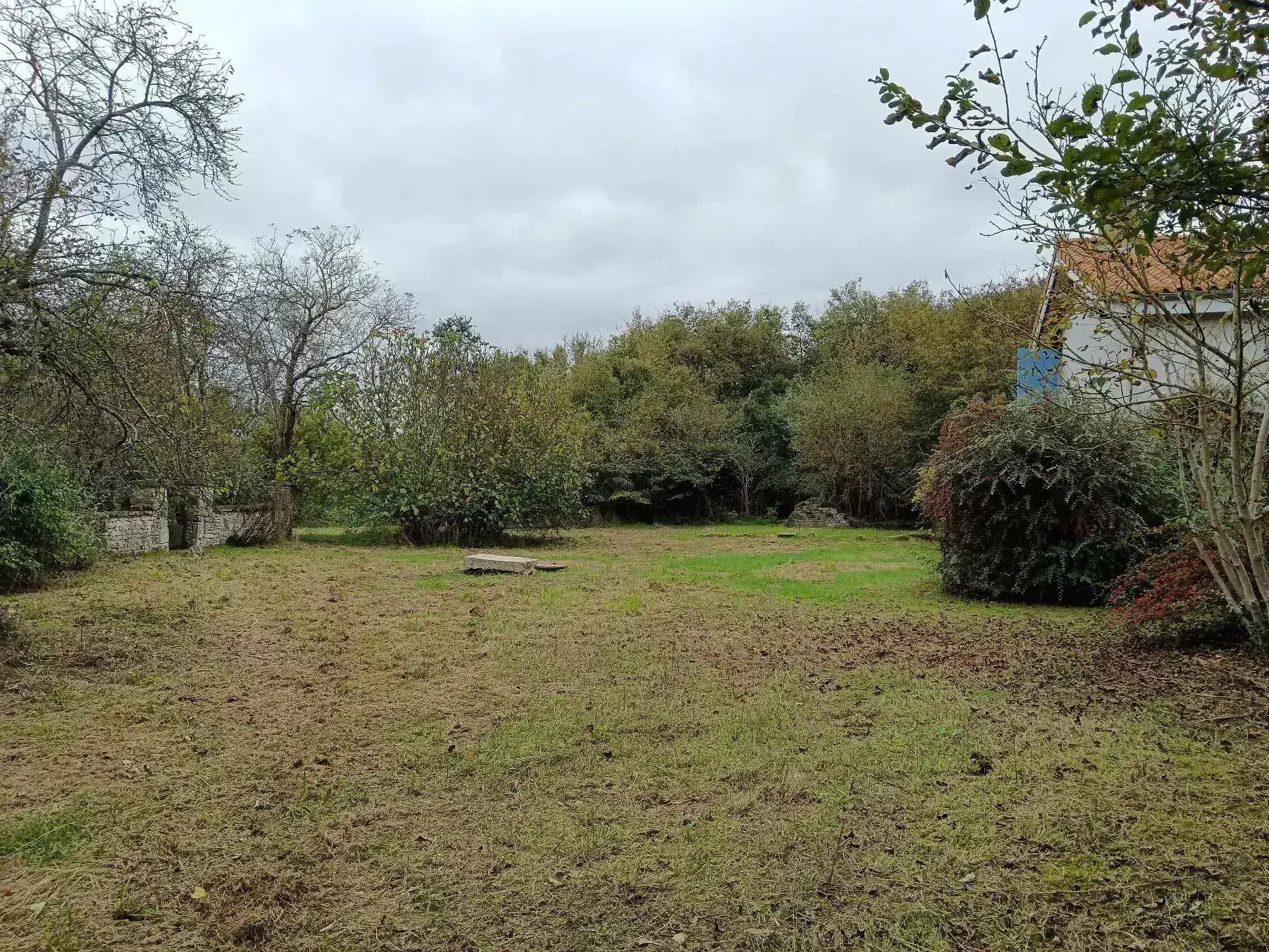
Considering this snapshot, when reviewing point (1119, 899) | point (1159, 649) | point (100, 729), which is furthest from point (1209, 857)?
point (100, 729)

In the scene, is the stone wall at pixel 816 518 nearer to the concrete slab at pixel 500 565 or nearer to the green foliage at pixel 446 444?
the green foliage at pixel 446 444

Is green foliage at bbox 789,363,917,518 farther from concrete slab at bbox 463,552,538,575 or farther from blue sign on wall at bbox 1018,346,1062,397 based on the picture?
concrete slab at bbox 463,552,538,575

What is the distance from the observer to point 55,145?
593 centimetres

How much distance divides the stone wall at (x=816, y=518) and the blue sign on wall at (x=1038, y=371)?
763 centimetres

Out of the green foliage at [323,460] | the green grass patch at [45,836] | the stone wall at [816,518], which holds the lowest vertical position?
the green grass patch at [45,836]

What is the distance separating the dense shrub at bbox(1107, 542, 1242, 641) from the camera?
630cm

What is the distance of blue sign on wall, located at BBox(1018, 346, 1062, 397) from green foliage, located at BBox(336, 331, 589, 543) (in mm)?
10188

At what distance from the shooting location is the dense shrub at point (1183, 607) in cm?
630

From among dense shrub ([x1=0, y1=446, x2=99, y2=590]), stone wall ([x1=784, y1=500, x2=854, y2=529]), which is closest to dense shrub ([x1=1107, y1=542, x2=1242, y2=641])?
dense shrub ([x1=0, y1=446, x2=99, y2=590])

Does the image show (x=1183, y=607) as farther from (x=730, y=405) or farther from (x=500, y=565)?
(x=730, y=405)

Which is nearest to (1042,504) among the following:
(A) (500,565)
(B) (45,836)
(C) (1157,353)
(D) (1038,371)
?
(D) (1038,371)

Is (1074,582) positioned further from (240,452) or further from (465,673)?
(240,452)

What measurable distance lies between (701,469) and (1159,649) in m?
21.0

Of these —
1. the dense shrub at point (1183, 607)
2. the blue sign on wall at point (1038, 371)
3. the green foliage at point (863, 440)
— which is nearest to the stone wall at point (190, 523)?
the blue sign on wall at point (1038, 371)
